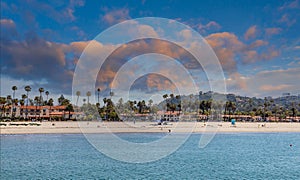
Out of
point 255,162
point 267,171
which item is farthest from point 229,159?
point 267,171

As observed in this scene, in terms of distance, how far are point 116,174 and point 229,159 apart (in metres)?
16.3

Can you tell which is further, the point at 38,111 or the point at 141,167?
the point at 38,111

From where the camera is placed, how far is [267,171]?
30438 millimetres

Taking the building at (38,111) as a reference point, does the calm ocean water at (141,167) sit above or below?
below

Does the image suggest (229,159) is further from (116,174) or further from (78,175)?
(78,175)

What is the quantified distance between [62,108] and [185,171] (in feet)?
424

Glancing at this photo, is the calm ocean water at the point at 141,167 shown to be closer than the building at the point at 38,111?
Yes

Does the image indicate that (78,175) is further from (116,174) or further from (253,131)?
(253,131)

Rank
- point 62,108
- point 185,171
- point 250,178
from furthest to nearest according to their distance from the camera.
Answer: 1. point 62,108
2. point 185,171
3. point 250,178

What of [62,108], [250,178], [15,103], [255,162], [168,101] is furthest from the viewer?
[168,101]

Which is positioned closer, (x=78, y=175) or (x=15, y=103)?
(x=78, y=175)

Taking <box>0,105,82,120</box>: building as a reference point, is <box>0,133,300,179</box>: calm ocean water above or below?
below

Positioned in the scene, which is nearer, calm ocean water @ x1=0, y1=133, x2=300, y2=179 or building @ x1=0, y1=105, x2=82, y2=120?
calm ocean water @ x1=0, y1=133, x2=300, y2=179

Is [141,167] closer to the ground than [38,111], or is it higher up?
closer to the ground
